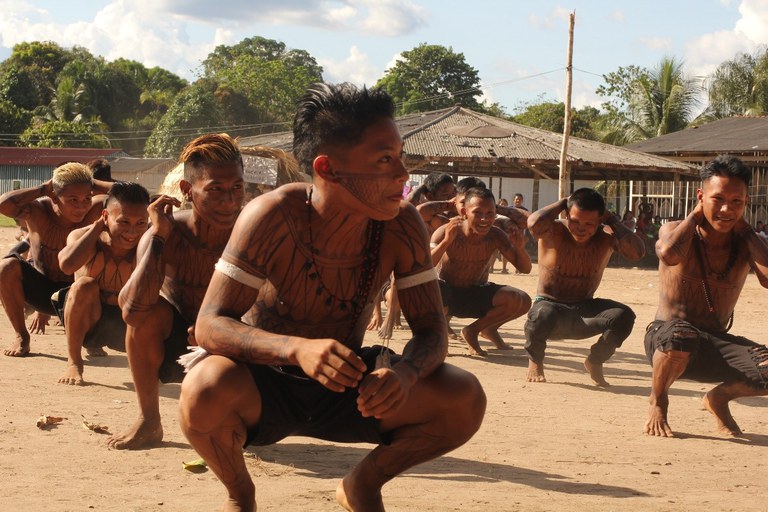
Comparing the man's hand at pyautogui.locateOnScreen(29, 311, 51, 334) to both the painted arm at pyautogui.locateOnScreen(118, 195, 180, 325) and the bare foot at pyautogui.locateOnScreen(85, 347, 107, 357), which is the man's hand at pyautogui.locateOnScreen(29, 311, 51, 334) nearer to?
the bare foot at pyautogui.locateOnScreen(85, 347, 107, 357)

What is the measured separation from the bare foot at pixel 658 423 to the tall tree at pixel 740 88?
3830 cm

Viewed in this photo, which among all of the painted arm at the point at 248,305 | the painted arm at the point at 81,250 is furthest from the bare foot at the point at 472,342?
the painted arm at the point at 248,305

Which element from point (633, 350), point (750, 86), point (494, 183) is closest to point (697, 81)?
point (750, 86)

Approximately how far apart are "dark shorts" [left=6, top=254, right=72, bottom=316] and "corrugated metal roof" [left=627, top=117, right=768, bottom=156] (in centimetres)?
2412

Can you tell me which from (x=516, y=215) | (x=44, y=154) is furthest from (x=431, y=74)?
(x=516, y=215)

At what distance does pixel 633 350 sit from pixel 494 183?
23325 millimetres

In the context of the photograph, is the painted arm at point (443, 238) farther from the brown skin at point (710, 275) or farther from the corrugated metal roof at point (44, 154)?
the corrugated metal roof at point (44, 154)

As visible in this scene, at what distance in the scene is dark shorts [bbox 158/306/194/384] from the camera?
18.2 feet

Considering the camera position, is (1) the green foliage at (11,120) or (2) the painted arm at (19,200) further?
(1) the green foliage at (11,120)

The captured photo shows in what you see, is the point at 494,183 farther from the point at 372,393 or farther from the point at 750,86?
the point at 372,393

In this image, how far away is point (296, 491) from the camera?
4.65 meters

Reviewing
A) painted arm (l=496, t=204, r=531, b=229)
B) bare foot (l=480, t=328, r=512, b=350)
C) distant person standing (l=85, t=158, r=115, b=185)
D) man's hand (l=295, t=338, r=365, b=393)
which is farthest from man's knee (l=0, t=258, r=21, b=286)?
man's hand (l=295, t=338, r=365, b=393)

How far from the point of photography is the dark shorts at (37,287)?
8594 mm

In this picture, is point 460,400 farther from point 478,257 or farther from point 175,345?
point 478,257
